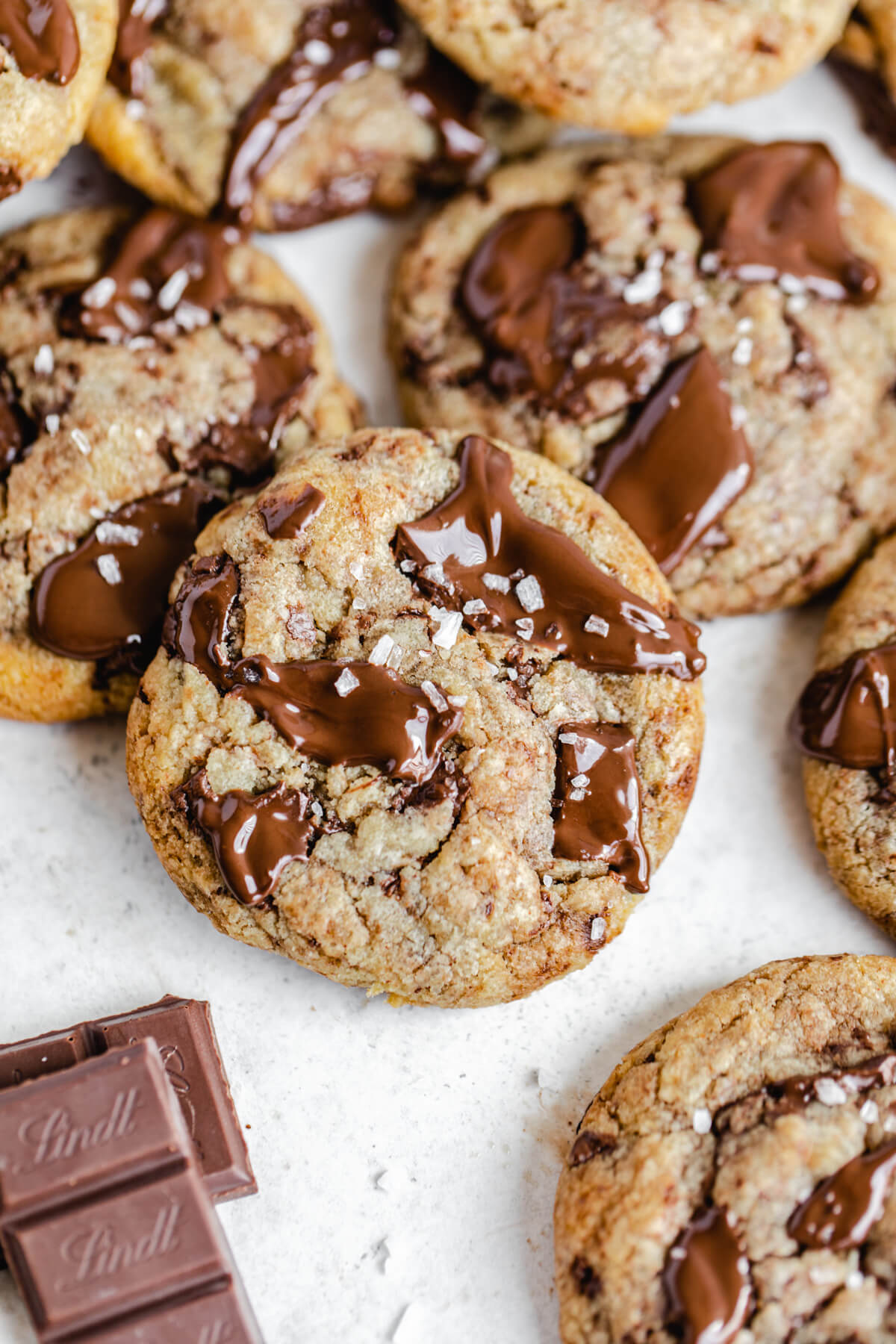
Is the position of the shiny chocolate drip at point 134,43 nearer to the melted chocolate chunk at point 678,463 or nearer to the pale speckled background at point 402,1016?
the pale speckled background at point 402,1016

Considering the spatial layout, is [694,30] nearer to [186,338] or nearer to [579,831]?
[186,338]

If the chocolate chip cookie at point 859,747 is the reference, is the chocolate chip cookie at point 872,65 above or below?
above

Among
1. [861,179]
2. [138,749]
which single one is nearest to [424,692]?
[138,749]

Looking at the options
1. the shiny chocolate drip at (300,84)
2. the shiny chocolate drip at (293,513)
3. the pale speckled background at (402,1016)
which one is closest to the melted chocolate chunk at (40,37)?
the shiny chocolate drip at (300,84)

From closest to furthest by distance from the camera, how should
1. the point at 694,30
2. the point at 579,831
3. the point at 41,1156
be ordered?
the point at 41,1156, the point at 579,831, the point at 694,30

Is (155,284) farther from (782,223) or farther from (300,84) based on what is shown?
(782,223)

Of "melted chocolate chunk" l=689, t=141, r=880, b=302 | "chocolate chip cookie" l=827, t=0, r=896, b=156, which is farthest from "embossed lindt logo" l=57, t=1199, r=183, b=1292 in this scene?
"chocolate chip cookie" l=827, t=0, r=896, b=156
